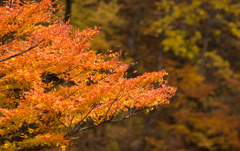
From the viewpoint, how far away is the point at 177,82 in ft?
64.2

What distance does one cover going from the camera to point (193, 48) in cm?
2055

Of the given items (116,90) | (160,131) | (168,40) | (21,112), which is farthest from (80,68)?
(160,131)

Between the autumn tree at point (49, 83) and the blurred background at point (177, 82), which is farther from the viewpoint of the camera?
the blurred background at point (177, 82)

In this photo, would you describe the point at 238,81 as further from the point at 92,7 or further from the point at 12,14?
the point at 12,14

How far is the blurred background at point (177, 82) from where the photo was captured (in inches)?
736

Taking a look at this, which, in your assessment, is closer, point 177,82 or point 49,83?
point 49,83

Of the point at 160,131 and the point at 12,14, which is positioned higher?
the point at 12,14

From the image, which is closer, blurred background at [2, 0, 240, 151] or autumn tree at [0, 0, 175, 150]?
autumn tree at [0, 0, 175, 150]

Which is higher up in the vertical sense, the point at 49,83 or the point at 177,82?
the point at 49,83

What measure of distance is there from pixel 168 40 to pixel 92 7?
552 cm

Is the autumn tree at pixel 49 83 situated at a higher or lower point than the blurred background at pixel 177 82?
higher

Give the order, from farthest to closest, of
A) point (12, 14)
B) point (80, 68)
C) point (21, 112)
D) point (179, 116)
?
1. point (179, 116)
2. point (80, 68)
3. point (12, 14)
4. point (21, 112)

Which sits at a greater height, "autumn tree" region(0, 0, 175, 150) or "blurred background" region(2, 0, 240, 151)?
"autumn tree" region(0, 0, 175, 150)

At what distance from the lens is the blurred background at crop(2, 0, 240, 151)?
18.7 metres
